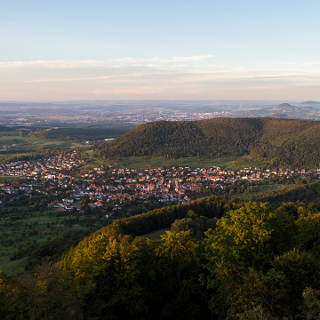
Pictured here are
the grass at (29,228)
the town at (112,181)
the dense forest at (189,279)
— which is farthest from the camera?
the town at (112,181)

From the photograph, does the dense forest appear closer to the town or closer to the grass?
the grass

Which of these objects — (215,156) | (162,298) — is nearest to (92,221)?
(162,298)

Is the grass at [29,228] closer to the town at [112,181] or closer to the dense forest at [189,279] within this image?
the town at [112,181]

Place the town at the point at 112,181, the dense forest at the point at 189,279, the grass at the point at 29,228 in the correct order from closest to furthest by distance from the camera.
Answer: the dense forest at the point at 189,279 → the grass at the point at 29,228 → the town at the point at 112,181

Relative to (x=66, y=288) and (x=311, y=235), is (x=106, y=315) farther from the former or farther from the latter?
(x=311, y=235)

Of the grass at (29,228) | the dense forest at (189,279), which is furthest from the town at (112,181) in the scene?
the dense forest at (189,279)

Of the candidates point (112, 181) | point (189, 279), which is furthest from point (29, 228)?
point (189, 279)

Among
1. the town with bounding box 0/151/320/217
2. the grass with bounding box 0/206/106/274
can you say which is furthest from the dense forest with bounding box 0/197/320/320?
the town with bounding box 0/151/320/217

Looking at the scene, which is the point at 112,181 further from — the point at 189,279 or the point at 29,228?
the point at 189,279

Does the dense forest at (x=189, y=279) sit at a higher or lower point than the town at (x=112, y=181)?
higher

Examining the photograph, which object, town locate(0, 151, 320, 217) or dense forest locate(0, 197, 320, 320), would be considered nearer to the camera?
dense forest locate(0, 197, 320, 320)
